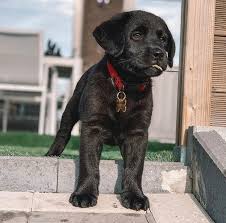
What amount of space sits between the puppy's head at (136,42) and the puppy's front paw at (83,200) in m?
0.56

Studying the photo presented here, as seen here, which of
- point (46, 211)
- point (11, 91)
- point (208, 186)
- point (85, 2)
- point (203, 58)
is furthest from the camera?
point (85, 2)

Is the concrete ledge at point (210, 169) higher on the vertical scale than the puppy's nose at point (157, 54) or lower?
lower

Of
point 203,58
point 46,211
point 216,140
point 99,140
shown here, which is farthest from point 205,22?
point 46,211

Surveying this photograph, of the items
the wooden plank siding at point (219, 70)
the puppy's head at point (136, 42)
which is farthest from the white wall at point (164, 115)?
the puppy's head at point (136, 42)

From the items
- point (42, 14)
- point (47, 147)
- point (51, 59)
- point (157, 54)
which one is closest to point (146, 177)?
point (157, 54)

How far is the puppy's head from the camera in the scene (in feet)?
6.97

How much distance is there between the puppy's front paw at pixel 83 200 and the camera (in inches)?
79.9

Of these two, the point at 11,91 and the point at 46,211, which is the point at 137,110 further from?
the point at 11,91

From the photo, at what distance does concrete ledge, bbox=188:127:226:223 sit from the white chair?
263 centimetres

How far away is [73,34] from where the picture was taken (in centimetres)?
633

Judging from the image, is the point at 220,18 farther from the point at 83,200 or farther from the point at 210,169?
the point at 83,200

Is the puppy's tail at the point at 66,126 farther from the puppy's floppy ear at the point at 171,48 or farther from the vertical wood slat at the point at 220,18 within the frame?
the vertical wood slat at the point at 220,18

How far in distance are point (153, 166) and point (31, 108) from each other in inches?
166

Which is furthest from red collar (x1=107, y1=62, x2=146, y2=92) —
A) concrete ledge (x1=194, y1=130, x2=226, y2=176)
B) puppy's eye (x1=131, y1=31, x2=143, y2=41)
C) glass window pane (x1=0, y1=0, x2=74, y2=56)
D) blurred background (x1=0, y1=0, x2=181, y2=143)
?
glass window pane (x1=0, y1=0, x2=74, y2=56)
